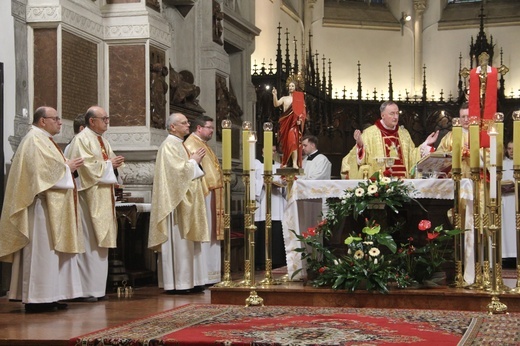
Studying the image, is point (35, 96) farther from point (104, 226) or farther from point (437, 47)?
point (437, 47)

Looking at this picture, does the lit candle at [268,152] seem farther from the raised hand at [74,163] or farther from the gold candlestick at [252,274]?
the raised hand at [74,163]

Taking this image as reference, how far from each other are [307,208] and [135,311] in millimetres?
2158

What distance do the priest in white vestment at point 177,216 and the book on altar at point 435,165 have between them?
7.23 ft

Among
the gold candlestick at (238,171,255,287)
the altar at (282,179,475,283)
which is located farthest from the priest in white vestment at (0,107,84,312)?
the altar at (282,179,475,283)

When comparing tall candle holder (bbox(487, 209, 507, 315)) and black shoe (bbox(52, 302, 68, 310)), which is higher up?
tall candle holder (bbox(487, 209, 507, 315))

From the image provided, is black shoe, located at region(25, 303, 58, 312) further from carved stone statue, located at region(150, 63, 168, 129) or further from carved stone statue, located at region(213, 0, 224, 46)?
carved stone statue, located at region(213, 0, 224, 46)

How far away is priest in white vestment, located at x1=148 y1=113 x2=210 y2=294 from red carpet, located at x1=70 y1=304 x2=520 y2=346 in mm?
2071

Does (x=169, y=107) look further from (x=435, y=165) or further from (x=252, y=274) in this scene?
(x=252, y=274)

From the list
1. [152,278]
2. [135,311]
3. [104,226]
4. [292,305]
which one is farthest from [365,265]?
[152,278]

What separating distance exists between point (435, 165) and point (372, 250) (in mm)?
1405

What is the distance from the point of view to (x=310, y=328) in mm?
5859

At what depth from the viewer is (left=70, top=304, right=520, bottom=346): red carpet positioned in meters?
5.32

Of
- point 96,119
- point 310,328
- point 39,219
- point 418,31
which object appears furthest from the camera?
point 418,31

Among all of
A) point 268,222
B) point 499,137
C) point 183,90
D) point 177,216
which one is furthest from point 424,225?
point 183,90
